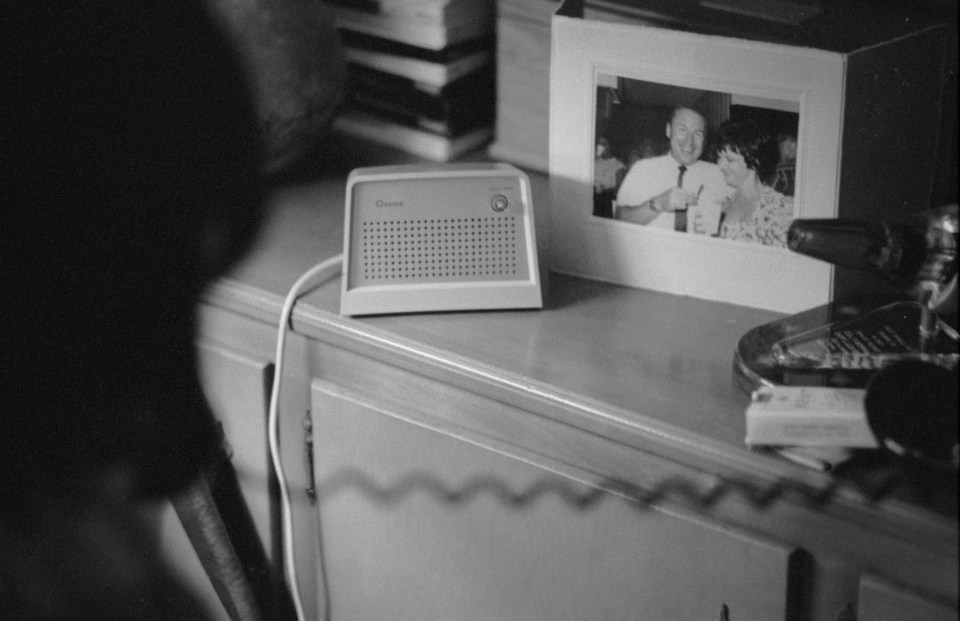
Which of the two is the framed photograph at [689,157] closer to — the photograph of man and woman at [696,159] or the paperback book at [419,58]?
the photograph of man and woman at [696,159]

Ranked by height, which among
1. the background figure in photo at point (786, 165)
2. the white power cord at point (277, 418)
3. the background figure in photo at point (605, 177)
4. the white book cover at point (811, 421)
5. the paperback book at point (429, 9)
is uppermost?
the paperback book at point (429, 9)

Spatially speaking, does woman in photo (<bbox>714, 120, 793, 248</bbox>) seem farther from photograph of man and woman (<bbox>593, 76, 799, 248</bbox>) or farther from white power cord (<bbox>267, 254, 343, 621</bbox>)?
white power cord (<bbox>267, 254, 343, 621</bbox>)

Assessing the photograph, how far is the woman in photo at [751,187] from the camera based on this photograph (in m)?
0.94

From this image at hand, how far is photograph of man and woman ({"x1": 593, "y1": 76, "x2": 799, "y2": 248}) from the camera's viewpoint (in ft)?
3.05

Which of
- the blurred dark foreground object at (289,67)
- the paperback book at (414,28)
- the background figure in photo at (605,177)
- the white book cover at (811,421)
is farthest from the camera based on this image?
the paperback book at (414,28)

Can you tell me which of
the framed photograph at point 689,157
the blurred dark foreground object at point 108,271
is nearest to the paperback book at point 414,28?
the blurred dark foreground object at point 108,271

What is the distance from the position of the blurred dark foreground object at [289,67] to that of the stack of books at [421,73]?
8 centimetres

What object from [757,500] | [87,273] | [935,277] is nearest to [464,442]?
[757,500]

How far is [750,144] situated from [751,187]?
0.04 m

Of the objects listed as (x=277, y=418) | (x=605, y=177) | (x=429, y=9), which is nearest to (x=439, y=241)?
(x=605, y=177)

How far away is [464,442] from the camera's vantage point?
3.21ft

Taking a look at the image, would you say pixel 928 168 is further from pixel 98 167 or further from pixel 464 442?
pixel 98 167

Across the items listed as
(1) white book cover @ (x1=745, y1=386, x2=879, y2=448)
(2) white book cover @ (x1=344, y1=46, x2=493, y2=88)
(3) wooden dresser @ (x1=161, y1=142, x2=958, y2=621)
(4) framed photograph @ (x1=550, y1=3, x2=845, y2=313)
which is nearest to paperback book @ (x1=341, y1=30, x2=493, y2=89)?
(2) white book cover @ (x1=344, y1=46, x2=493, y2=88)

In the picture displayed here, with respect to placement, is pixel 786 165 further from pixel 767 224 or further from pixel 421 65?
pixel 421 65
